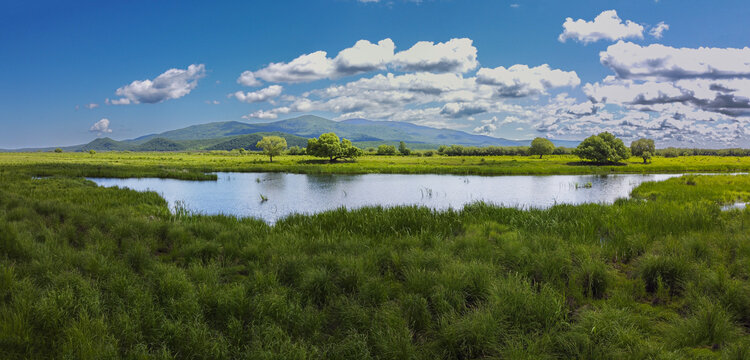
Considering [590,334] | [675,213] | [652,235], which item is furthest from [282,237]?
[675,213]

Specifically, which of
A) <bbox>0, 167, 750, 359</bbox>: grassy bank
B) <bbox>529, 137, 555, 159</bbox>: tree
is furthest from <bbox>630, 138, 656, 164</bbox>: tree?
<bbox>0, 167, 750, 359</bbox>: grassy bank

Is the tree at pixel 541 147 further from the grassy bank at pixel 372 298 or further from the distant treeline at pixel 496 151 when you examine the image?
the grassy bank at pixel 372 298

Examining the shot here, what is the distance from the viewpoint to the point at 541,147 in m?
125

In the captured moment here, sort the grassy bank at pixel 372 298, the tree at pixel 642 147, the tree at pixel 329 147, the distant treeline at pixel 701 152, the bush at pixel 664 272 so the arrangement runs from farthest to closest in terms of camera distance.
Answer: the distant treeline at pixel 701 152 → the tree at pixel 642 147 → the tree at pixel 329 147 → the bush at pixel 664 272 → the grassy bank at pixel 372 298

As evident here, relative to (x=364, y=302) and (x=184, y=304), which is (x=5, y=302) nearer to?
(x=184, y=304)

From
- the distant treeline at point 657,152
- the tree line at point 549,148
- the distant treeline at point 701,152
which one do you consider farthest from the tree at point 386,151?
the distant treeline at point 701,152

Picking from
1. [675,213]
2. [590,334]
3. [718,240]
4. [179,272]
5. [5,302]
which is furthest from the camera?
[675,213]

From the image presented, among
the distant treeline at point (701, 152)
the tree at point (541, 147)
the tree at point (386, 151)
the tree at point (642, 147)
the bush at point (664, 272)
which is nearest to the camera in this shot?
the bush at point (664, 272)

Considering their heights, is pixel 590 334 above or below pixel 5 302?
below

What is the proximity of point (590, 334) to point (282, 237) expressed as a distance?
26.9ft

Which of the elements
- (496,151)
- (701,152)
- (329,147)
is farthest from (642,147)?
(329,147)

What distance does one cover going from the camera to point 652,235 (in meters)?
11.2

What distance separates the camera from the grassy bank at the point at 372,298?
4973 millimetres

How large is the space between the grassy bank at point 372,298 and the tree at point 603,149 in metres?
89.1
